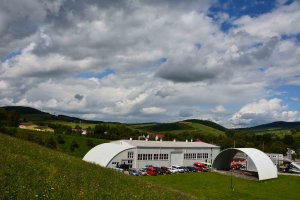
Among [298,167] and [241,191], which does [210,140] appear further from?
[241,191]

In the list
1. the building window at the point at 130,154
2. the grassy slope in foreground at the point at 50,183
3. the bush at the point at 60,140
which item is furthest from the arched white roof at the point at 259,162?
the bush at the point at 60,140

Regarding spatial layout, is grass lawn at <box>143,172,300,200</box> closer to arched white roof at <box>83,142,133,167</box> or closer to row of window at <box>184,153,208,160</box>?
arched white roof at <box>83,142,133,167</box>

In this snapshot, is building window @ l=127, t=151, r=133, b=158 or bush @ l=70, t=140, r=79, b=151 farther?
bush @ l=70, t=140, r=79, b=151

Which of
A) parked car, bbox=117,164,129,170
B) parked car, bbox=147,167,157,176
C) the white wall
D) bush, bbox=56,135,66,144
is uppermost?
bush, bbox=56,135,66,144

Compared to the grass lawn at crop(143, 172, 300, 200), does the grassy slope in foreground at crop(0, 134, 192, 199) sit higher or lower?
higher

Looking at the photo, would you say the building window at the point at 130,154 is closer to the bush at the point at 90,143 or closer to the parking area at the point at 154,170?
the parking area at the point at 154,170

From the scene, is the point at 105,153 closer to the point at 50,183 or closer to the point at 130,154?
the point at 130,154

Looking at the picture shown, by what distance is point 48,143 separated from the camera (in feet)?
372

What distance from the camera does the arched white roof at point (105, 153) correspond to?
7093cm

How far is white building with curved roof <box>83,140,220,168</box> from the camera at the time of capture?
72.6 m

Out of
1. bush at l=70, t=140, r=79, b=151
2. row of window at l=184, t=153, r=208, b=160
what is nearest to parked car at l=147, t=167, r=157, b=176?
row of window at l=184, t=153, r=208, b=160

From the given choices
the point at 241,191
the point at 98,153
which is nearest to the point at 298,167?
the point at 241,191

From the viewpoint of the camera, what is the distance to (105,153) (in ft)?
242

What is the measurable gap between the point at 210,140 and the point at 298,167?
70900 millimetres
